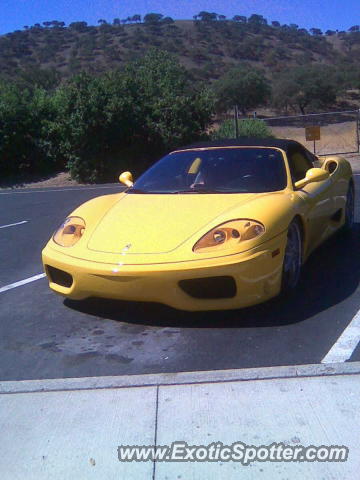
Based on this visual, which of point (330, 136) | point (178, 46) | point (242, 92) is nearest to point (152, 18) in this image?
point (178, 46)

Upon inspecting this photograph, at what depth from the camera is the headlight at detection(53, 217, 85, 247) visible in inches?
191

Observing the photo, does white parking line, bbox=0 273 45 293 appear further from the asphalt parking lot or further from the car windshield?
the car windshield

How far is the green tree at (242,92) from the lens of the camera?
151 ft

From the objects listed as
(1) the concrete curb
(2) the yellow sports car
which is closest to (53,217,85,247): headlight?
(2) the yellow sports car

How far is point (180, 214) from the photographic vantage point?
4828 millimetres

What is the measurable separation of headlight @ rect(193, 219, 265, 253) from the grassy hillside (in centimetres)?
6182

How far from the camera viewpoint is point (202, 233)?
14.7 ft

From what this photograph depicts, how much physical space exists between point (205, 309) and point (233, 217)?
699mm

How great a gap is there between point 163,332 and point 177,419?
4.25 feet

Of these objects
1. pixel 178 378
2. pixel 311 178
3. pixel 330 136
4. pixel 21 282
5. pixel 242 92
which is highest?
pixel 311 178

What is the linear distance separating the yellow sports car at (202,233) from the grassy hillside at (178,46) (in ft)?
199

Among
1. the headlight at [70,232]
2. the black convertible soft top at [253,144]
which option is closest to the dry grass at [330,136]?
the black convertible soft top at [253,144]

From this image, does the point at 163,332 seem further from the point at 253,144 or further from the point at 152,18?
the point at 152,18

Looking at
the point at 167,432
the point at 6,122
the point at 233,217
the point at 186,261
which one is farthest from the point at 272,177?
the point at 6,122
